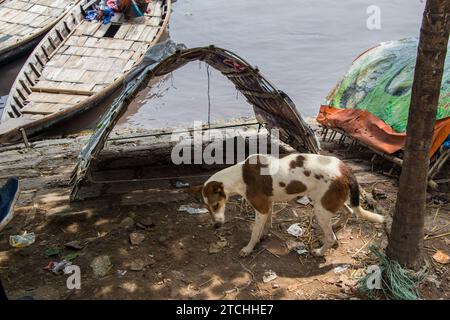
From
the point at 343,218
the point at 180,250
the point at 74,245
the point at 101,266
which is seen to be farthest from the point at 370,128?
the point at 74,245

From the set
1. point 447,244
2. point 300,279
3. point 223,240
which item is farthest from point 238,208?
point 447,244

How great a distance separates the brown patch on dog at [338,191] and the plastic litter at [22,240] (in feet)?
11.8

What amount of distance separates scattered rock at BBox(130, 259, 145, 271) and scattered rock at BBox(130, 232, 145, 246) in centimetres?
35

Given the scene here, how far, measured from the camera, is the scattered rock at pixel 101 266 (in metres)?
4.93

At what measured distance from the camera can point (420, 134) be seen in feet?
13.6

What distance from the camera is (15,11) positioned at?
17.0 metres

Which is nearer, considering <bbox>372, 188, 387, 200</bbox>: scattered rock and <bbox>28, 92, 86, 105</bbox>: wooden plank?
<bbox>372, 188, 387, 200</bbox>: scattered rock

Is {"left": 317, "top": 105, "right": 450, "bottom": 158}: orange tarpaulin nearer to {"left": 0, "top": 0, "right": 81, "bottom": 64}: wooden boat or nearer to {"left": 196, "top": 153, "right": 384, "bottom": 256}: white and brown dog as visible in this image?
{"left": 196, "top": 153, "right": 384, "bottom": 256}: white and brown dog

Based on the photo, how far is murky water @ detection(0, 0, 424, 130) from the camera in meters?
14.9

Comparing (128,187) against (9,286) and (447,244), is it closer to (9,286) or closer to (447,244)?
(9,286)

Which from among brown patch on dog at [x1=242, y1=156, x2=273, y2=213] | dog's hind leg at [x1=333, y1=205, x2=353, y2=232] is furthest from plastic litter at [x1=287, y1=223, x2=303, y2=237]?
brown patch on dog at [x1=242, y1=156, x2=273, y2=213]

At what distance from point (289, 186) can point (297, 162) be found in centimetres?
29

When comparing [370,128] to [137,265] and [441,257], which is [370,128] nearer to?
[441,257]

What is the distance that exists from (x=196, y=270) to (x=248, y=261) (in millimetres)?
613
